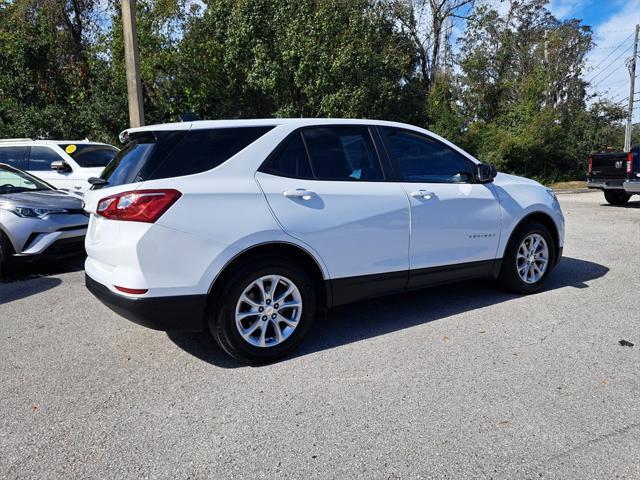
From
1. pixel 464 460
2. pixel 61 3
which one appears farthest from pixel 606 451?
pixel 61 3

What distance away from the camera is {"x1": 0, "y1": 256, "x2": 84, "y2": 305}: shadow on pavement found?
5496 millimetres

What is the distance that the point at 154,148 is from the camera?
344cm

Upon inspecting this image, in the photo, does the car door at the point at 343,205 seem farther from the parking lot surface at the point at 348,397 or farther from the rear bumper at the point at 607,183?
the rear bumper at the point at 607,183

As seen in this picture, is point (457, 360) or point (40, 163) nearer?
point (457, 360)

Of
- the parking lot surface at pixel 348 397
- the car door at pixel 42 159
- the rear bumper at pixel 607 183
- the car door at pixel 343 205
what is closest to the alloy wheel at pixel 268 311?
the parking lot surface at pixel 348 397

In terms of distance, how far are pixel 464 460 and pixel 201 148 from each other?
2.53 m

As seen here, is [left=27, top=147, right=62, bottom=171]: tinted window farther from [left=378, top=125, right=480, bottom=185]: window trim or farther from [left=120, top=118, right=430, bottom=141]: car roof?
[left=378, top=125, right=480, bottom=185]: window trim

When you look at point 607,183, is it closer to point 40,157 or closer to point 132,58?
point 132,58

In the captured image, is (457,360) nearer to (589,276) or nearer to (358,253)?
(358,253)

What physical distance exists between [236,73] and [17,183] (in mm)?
11665

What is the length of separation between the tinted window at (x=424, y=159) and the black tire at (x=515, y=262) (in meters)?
0.88

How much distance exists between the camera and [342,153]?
4.02 m

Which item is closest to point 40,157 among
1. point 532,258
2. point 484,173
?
point 484,173

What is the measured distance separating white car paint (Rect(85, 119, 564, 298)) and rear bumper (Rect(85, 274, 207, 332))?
0.05 metres
